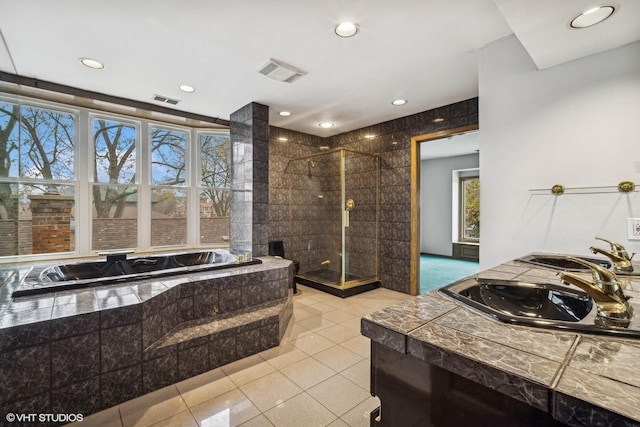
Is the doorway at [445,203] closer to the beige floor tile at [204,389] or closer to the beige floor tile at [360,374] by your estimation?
the beige floor tile at [360,374]

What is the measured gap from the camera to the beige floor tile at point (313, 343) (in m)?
2.41

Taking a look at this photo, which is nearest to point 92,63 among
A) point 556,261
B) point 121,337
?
point 121,337

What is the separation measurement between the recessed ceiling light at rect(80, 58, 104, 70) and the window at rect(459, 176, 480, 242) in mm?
6897

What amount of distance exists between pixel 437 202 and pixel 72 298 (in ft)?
23.2

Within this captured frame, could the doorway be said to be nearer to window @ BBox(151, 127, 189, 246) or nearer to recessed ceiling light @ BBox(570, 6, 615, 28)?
recessed ceiling light @ BBox(570, 6, 615, 28)

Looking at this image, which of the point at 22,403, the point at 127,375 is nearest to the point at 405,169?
the point at 127,375

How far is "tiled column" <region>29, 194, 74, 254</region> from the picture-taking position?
320cm

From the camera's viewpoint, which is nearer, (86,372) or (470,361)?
(470,361)

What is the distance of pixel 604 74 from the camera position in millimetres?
1771

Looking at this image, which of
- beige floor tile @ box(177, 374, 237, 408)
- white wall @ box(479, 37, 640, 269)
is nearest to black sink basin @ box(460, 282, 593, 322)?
white wall @ box(479, 37, 640, 269)

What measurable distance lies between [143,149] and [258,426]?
12.5 feet

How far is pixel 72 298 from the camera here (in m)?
1.81

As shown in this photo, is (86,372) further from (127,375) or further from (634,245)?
(634,245)

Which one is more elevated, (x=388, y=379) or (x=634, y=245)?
(x=634, y=245)
